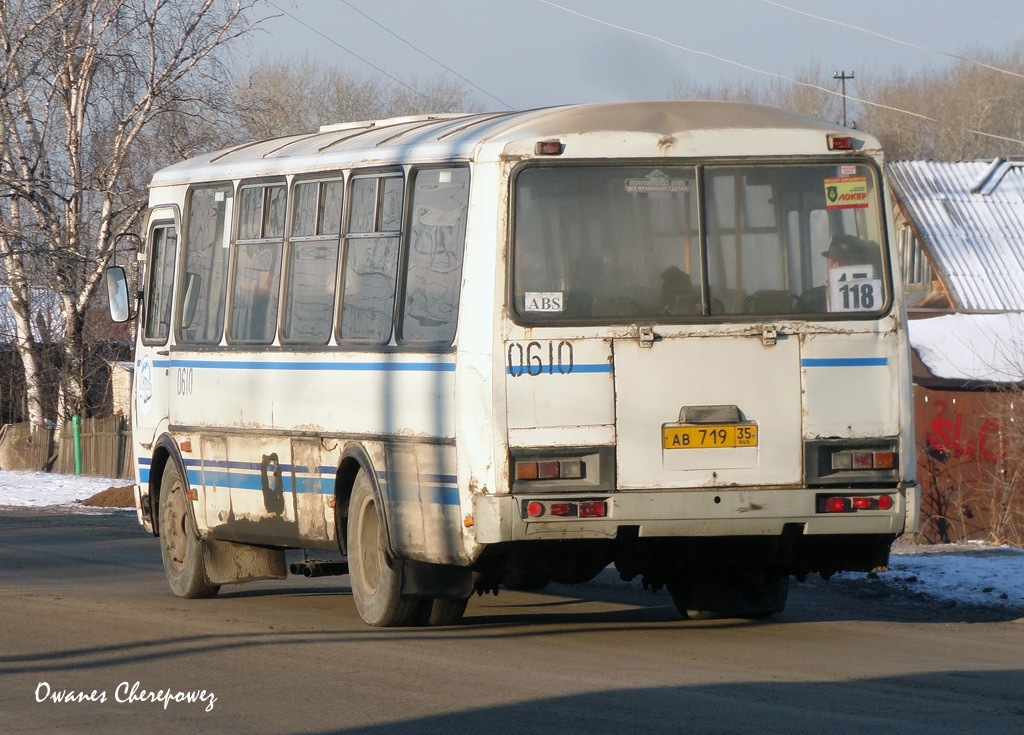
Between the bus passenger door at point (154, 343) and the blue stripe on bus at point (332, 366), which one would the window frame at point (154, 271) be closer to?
the bus passenger door at point (154, 343)

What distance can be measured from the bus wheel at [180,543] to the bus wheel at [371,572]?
6.98 feet

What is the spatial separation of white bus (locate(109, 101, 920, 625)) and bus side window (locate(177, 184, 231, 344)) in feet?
5.59

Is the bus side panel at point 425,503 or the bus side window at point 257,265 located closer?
the bus side panel at point 425,503

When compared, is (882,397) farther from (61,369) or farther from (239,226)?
(61,369)

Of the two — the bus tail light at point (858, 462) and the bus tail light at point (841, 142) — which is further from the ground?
the bus tail light at point (841, 142)

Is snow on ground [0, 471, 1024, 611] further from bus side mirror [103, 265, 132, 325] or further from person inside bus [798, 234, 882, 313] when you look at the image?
bus side mirror [103, 265, 132, 325]

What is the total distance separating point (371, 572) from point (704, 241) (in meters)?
2.89

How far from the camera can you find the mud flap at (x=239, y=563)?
11.4 m

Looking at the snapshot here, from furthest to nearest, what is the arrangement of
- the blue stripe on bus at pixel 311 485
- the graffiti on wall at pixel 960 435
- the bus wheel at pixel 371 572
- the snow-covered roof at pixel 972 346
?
the snow-covered roof at pixel 972 346
the graffiti on wall at pixel 960 435
the bus wheel at pixel 371 572
the blue stripe on bus at pixel 311 485

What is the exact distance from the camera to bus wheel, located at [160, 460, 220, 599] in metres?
11.4

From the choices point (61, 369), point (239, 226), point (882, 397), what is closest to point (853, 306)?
A: point (882, 397)

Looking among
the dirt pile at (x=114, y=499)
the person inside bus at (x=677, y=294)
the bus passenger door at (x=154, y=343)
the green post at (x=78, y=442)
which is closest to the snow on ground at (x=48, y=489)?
the dirt pile at (x=114, y=499)

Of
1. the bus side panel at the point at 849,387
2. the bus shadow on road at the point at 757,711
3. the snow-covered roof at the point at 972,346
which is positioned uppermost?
the snow-covered roof at the point at 972,346

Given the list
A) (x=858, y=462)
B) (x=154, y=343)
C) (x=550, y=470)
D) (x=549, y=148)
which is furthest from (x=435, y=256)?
(x=154, y=343)
